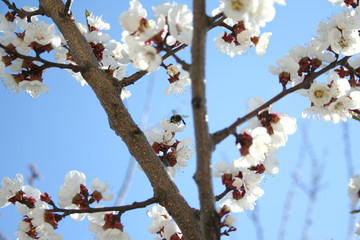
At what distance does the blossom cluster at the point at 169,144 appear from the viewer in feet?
7.25

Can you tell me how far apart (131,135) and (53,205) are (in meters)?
0.53

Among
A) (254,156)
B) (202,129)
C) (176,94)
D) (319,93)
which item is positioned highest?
(176,94)

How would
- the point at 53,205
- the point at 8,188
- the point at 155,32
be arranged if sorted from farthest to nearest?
1. the point at 8,188
2. the point at 53,205
3. the point at 155,32

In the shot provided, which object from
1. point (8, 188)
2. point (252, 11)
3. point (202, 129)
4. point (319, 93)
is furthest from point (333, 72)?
point (8, 188)

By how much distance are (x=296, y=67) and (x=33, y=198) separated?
1.46m

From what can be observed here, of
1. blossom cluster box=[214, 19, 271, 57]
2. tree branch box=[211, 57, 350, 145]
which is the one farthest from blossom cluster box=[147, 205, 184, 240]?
→ blossom cluster box=[214, 19, 271, 57]

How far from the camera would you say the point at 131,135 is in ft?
6.07

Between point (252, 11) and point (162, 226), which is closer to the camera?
point (252, 11)

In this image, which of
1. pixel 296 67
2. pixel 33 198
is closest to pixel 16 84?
pixel 33 198

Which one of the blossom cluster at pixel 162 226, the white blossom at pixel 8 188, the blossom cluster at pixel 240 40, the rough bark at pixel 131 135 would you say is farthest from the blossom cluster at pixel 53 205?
the blossom cluster at pixel 240 40

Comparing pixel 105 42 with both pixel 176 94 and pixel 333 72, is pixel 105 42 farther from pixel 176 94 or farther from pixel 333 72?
pixel 333 72

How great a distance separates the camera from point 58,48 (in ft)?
6.90

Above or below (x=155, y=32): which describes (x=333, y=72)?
above

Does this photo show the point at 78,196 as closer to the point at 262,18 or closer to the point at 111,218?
the point at 111,218
